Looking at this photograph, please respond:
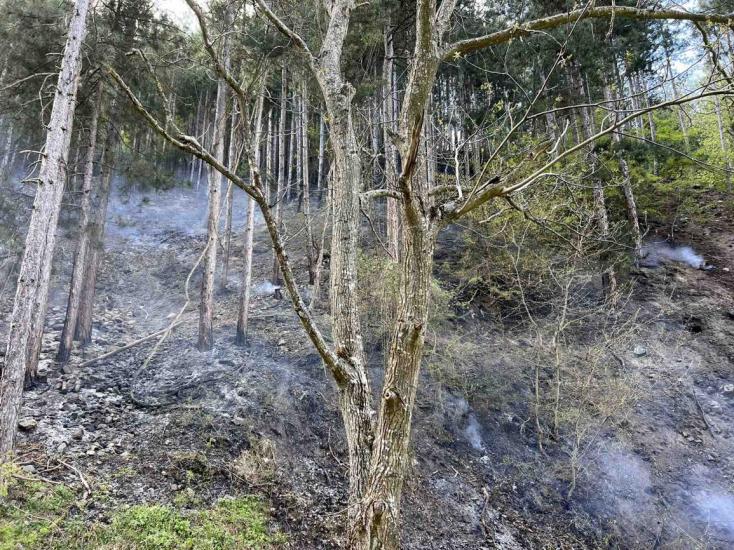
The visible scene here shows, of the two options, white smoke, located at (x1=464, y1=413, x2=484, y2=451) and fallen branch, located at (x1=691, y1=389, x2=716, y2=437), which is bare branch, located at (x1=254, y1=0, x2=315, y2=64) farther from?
fallen branch, located at (x1=691, y1=389, x2=716, y2=437)

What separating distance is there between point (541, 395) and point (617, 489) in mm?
1940

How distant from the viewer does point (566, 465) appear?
23.2 ft

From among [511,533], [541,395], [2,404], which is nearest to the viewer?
[2,404]

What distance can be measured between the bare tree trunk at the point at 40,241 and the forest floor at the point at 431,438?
731 mm

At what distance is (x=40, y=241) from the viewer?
5109 mm

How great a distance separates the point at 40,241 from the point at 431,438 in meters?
6.56

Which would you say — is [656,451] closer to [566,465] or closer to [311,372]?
[566,465]

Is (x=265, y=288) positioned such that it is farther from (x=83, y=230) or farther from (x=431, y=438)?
(x=431, y=438)

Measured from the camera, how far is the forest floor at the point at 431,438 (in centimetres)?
527

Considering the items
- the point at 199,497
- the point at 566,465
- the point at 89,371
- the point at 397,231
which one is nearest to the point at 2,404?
the point at 199,497

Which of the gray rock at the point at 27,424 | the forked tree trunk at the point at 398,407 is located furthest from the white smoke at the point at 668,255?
the gray rock at the point at 27,424

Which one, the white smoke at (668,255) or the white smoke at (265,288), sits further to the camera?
the white smoke at (265,288)

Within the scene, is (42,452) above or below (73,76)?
below

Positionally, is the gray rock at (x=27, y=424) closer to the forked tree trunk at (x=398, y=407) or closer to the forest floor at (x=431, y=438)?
the forest floor at (x=431, y=438)
